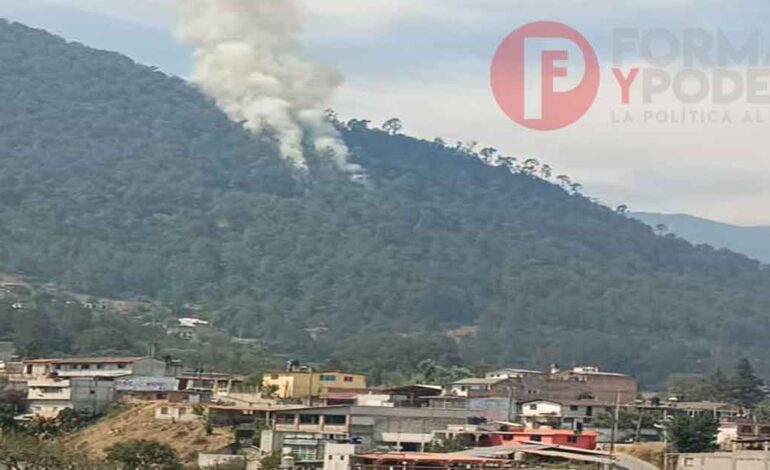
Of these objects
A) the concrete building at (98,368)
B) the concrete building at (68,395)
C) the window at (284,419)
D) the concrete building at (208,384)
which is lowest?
the window at (284,419)

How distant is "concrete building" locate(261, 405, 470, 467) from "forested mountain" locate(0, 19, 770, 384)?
3170 cm

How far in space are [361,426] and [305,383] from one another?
11.5m

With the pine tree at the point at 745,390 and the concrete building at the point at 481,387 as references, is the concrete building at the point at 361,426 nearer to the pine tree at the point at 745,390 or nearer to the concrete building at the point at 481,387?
the concrete building at the point at 481,387

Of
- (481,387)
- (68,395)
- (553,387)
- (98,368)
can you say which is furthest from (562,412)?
(98,368)

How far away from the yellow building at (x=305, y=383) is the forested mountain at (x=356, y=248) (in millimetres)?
18565

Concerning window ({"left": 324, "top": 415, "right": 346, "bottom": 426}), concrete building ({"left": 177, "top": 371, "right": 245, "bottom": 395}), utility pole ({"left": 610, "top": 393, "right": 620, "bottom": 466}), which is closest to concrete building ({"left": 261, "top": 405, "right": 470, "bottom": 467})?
window ({"left": 324, "top": 415, "right": 346, "bottom": 426})

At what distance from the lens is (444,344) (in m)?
102

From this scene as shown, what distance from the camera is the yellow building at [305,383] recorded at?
218 feet

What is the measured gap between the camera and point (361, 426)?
55.9 meters

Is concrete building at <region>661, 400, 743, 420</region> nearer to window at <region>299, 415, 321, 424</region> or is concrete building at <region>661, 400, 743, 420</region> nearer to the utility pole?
the utility pole

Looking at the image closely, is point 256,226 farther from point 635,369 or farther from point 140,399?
point 140,399

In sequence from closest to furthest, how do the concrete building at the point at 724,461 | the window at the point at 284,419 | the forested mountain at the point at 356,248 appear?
the concrete building at the point at 724,461, the window at the point at 284,419, the forested mountain at the point at 356,248

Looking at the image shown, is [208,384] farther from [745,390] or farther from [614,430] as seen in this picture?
[745,390]

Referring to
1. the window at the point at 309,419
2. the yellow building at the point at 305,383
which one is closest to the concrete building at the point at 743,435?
the window at the point at 309,419
